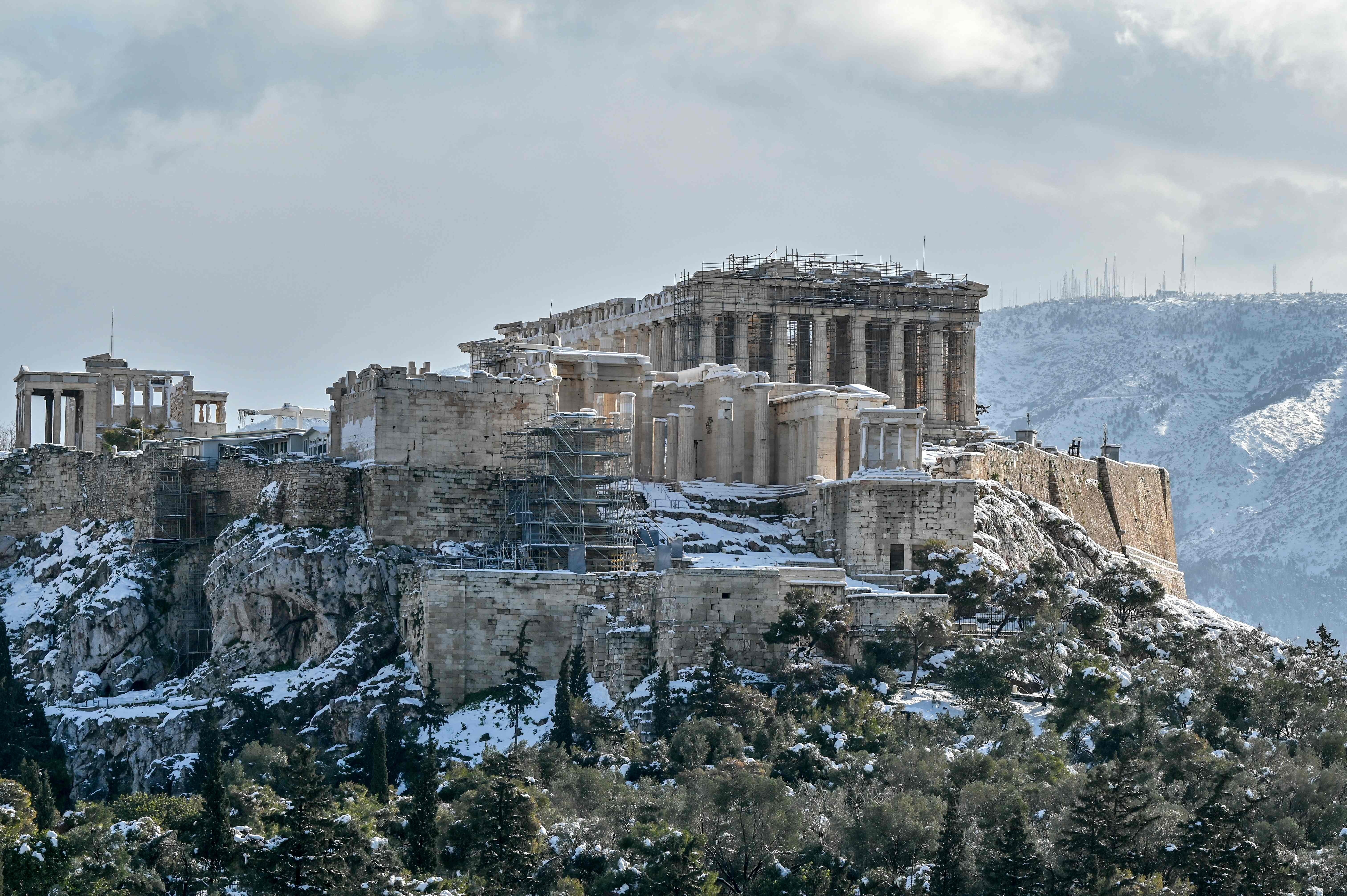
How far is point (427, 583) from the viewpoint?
296ft

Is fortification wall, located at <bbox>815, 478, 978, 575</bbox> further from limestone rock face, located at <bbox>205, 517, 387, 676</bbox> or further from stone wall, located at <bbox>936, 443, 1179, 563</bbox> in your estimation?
limestone rock face, located at <bbox>205, 517, 387, 676</bbox>

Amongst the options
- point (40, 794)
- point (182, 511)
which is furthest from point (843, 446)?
point (40, 794)

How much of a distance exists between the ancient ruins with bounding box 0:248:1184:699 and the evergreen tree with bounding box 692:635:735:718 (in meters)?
1.09

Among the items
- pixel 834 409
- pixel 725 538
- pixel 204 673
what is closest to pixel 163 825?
pixel 204 673

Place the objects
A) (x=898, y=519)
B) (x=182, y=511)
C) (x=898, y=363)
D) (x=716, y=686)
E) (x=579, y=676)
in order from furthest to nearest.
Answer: (x=898, y=363) < (x=182, y=511) < (x=898, y=519) < (x=579, y=676) < (x=716, y=686)

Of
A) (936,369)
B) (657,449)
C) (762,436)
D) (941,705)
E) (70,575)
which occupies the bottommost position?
(941,705)

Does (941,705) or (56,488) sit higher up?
(56,488)

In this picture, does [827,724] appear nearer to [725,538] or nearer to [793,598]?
[793,598]

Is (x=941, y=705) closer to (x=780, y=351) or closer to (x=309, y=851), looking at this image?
(x=309, y=851)

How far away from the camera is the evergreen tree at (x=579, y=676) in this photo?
8719 centimetres

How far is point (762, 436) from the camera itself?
106375 mm

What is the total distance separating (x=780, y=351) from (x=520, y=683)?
40.3 metres

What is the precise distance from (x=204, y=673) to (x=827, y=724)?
26.2 meters

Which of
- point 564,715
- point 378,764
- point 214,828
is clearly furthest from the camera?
point 564,715
